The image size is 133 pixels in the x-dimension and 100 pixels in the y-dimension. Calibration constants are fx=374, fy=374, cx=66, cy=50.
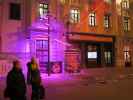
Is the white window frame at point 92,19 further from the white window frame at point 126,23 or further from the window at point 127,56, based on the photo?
the window at point 127,56

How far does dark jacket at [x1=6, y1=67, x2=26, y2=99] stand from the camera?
35.9 feet

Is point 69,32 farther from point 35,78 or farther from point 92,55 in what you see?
point 35,78

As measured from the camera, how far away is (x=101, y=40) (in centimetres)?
4509

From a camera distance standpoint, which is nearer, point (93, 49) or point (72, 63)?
point (72, 63)

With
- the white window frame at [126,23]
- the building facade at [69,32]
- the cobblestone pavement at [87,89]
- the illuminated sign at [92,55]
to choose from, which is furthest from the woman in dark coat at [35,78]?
the white window frame at [126,23]

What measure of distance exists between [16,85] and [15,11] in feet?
85.4

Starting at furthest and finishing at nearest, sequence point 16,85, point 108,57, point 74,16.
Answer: point 108,57, point 74,16, point 16,85

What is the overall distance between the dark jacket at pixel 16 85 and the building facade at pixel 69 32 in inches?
878

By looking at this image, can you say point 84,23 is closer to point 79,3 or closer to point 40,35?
point 79,3

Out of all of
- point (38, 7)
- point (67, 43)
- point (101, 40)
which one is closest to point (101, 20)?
point (101, 40)

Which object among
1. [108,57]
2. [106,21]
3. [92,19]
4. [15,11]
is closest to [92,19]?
[92,19]

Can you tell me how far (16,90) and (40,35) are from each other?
26.3 meters

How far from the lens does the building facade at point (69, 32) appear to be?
3572cm

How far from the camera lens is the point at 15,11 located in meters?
36.3
